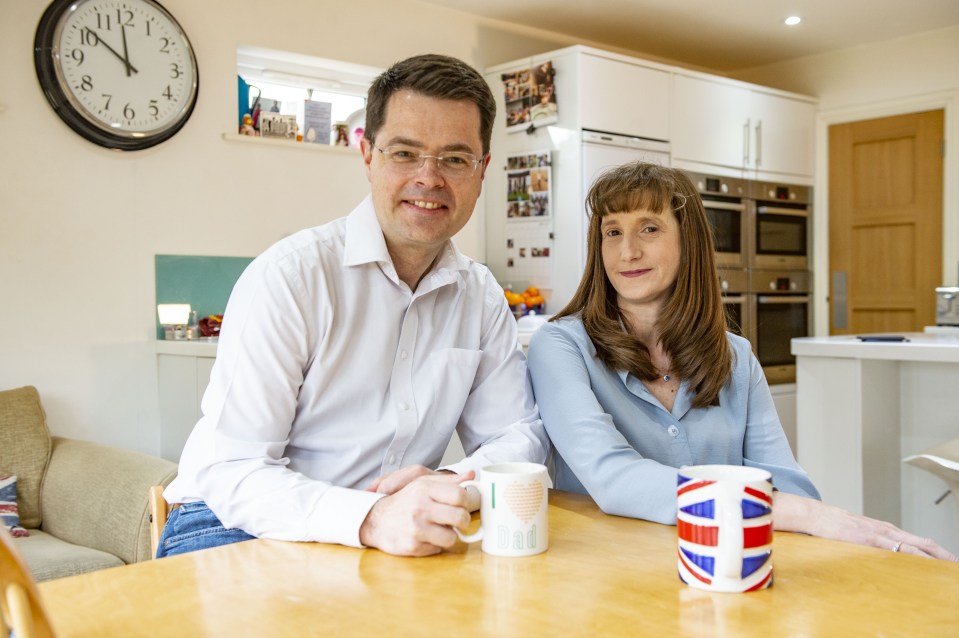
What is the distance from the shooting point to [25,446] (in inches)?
107

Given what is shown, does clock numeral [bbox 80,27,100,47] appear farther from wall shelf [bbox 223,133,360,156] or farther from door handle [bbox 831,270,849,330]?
door handle [bbox 831,270,849,330]

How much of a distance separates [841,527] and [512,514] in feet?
1.39

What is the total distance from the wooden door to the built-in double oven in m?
0.21

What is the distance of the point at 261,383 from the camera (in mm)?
1248

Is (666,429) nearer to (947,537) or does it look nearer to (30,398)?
(947,537)

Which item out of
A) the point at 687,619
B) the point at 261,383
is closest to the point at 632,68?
the point at 261,383

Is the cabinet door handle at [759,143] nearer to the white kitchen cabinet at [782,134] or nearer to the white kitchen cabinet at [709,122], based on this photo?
the white kitchen cabinet at [782,134]

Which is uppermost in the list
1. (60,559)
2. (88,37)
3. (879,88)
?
(879,88)

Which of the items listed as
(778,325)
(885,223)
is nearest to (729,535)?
(778,325)

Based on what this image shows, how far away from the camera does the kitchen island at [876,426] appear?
2732 millimetres

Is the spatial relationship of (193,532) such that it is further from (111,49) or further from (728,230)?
(728,230)

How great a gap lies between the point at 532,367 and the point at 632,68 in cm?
318

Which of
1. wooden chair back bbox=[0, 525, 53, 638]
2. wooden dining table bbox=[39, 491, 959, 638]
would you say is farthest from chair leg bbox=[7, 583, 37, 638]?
wooden dining table bbox=[39, 491, 959, 638]

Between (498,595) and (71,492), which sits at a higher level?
(498,595)
